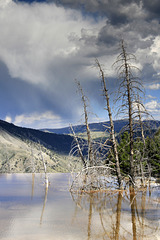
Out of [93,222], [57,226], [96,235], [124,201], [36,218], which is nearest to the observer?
[96,235]

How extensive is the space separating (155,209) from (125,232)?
6145 mm

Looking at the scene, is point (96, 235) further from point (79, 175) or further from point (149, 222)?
point (79, 175)

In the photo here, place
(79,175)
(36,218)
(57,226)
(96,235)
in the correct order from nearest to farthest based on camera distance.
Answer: (96,235), (57,226), (36,218), (79,175)

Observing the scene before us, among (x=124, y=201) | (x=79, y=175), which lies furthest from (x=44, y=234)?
(x=79, y=175)

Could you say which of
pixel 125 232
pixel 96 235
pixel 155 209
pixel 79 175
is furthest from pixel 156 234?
pixel 79 175

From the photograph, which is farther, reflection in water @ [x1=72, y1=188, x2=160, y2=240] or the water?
reflection in water @ [x1=72, y1=188, x2=160, y2=240]

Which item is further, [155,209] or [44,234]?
[155,209]

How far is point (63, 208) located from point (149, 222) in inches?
242

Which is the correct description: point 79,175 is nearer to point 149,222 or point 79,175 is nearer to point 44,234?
point 149,222

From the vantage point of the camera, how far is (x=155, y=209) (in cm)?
1612

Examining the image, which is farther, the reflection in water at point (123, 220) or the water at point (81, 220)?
the reflection in water at point (123, 220)

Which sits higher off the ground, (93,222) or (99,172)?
(99,172)

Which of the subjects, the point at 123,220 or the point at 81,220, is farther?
the point at 81,220

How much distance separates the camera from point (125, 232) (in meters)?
10.8
